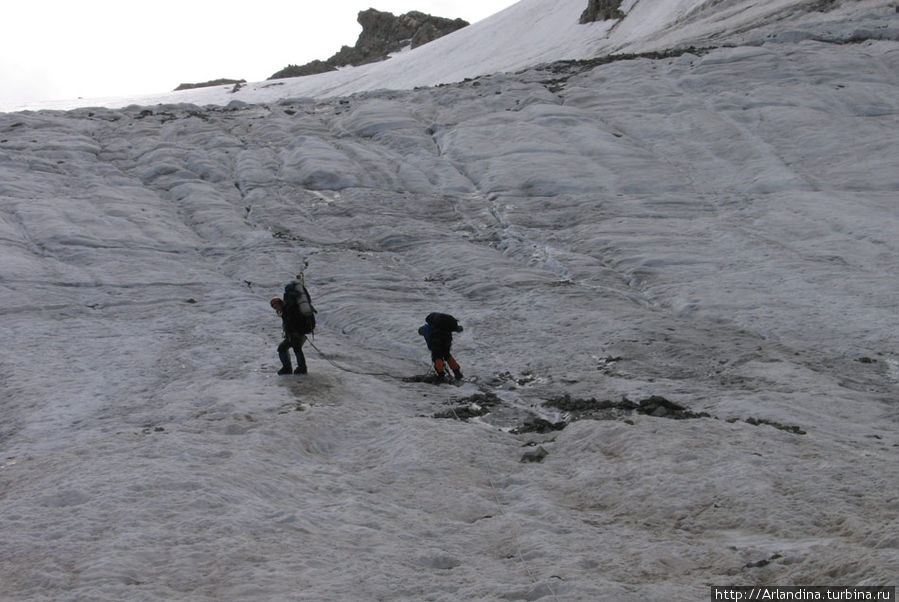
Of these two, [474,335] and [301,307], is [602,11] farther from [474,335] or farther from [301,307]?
[301,307]

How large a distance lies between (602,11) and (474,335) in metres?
36.1

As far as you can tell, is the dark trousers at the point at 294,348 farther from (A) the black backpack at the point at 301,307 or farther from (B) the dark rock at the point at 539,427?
(B) the dark rock at the point at 539,427

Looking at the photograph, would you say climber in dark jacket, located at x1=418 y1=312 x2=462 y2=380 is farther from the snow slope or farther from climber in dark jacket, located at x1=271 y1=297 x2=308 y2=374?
climber in dark jacket, located at x1=271 y1=297 x2=308 y2=374

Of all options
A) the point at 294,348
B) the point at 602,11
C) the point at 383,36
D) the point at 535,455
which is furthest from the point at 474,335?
the point at 383,36

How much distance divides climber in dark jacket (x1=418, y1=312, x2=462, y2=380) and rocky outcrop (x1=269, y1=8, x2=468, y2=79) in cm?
6082

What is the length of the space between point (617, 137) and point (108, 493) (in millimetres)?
20626

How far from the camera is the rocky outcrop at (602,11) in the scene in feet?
150

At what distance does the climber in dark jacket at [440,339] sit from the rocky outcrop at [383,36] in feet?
200

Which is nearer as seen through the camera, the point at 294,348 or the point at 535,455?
the point at 535,455

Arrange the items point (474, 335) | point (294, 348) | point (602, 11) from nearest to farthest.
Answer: point (294, 348)
point (474, 335)
point (602, 11)

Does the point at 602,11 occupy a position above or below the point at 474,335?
above

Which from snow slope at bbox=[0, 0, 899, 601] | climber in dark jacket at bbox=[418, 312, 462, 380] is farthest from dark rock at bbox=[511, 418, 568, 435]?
climber in dark jacket at bbox=[418, 312, 462, 380]

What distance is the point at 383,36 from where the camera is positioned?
7494 cm

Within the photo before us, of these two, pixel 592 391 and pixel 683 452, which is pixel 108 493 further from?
pixel 592 391
